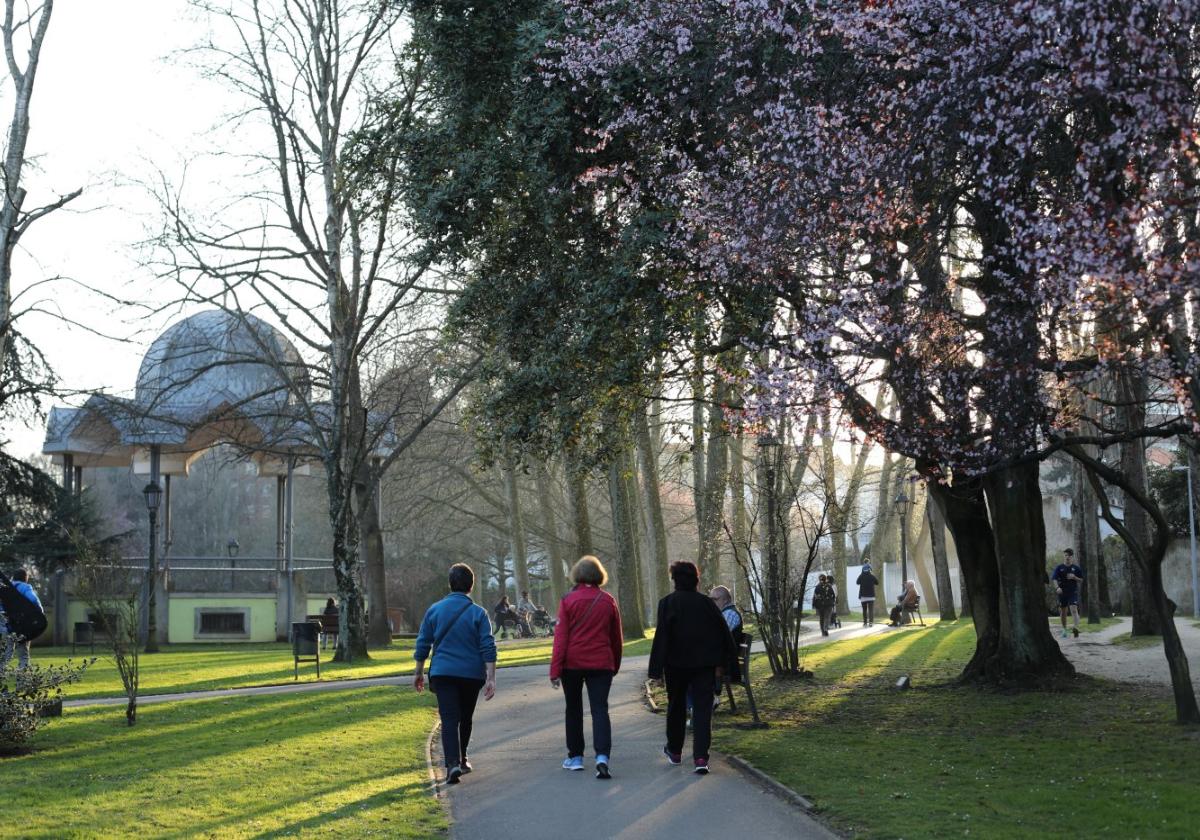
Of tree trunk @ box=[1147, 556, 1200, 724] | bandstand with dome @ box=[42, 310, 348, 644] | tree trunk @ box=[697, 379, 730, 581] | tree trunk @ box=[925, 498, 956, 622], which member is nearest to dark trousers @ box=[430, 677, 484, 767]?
tree trunk @ box=[1147, 556, 1200, 724]

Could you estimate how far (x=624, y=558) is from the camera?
107 ft

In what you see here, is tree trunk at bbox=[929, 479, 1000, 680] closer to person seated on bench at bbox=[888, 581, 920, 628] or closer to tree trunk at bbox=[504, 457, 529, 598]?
person seated on bench at bbox=[888, 581, 920, 628]

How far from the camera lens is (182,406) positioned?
37375 mm

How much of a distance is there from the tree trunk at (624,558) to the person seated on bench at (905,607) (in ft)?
29.2

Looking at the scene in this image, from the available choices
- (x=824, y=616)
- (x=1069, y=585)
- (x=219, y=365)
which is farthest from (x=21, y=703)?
(x=824, y=616)

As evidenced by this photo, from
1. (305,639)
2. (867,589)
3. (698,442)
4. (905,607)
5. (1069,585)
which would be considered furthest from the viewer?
(905,607)

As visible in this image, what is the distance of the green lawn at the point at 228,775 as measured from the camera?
8914 mm

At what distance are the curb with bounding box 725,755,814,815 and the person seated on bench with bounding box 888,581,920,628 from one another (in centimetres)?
2832

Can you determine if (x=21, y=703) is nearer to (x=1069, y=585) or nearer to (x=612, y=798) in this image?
(x=612, y=798)

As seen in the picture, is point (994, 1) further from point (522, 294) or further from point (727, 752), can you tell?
point (522, 294)

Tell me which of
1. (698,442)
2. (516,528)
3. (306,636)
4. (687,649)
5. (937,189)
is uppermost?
(937,189)

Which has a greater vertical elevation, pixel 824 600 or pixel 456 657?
pixel 824 600

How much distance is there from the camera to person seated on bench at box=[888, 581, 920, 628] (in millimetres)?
38969

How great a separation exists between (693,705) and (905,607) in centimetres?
2976
